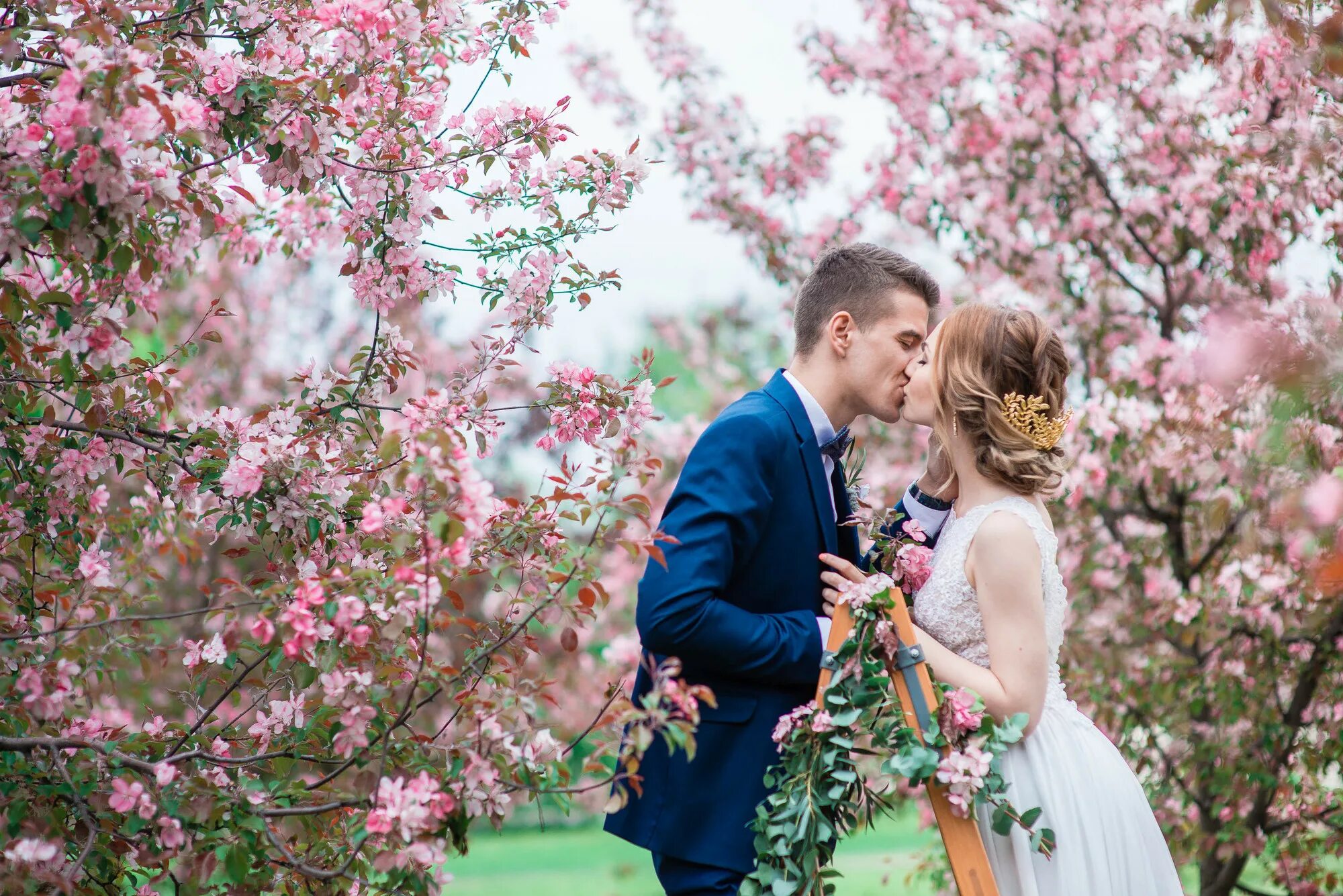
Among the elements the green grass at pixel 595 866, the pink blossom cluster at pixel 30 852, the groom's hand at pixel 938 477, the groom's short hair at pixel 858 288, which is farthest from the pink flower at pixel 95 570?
the green grass at pixel 595 866

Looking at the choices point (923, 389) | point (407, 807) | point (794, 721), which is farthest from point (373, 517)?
point (923, 389)

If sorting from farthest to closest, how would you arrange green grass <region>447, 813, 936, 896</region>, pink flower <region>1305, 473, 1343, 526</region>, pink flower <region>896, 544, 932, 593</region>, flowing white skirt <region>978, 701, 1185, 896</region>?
green grass <region>447, 813, 936, 896</region> → pink flower <region>896, 544, 932, 593</region> → flowing white skirt <region>978, 701, 1185, 896</region> → pink flower <region>1305, 473, 1343, 526</region>

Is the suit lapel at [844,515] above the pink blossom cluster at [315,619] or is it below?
above

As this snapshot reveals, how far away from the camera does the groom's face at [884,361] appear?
2.81 metres

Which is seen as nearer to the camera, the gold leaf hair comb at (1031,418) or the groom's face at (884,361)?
the gold leaf hair comb at (1031,418)

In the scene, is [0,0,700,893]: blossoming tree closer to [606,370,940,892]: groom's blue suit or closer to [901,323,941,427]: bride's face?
[606,370,940,892]: groom's blue suit

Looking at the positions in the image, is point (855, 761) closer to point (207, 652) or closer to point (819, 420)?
point (819, 420)

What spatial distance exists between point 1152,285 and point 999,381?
3185 mm

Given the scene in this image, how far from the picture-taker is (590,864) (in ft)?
34.1

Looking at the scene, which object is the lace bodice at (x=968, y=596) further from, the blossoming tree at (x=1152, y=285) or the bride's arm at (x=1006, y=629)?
the blossoming tree at (x=1152, y=285)

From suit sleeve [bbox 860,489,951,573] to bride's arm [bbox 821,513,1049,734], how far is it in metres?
0.32

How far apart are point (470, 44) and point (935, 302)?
1.43 metres

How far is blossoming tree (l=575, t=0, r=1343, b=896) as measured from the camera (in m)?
4.30

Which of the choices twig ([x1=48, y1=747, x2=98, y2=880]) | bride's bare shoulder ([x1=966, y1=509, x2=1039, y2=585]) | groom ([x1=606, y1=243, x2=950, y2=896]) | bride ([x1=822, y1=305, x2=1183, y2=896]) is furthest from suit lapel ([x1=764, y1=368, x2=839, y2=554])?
twig ([x1=48, y1=747, x2=98, y2=880])
